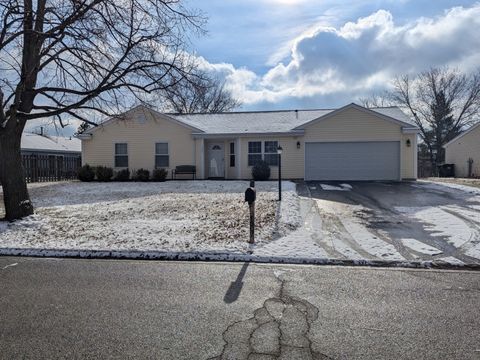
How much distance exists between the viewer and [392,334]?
3.85 metres

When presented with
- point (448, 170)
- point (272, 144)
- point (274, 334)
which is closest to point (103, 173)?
point (272, 144)

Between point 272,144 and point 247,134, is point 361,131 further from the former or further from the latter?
point 247,134

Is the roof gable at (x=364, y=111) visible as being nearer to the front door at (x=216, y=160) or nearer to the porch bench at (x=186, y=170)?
the front door at (x=216, y=160)

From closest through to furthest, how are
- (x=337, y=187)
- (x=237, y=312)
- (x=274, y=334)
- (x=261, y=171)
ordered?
(x=274, y=334)
(x=237, y=312)
(x=337, y=187)
(x=261, y=171)

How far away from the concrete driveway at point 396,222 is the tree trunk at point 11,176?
301 inches

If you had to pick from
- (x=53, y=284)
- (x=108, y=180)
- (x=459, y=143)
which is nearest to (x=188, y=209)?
(x=53, y=284)

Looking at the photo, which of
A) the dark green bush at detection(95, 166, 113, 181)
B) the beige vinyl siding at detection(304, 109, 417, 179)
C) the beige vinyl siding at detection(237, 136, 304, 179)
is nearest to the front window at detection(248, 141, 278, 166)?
the beige vinyl siding at detection(237, 136, 304, 179)

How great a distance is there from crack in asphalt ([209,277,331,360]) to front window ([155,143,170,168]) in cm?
1851

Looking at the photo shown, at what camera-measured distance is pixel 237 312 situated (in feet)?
14.4

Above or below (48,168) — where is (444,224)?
below

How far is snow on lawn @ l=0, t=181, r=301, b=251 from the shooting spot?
801 cm

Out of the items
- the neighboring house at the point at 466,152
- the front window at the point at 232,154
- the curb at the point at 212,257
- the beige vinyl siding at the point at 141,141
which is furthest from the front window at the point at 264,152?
the neighboring house at the point at 466,152

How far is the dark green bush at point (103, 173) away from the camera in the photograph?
2200cm

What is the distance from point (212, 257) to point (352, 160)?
1520 centimetres
